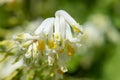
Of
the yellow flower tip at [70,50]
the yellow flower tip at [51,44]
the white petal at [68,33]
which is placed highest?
the white petal at [68,33]

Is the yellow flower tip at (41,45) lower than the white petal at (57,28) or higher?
lower

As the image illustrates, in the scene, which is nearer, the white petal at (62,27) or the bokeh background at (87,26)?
the white petal at (62,27)

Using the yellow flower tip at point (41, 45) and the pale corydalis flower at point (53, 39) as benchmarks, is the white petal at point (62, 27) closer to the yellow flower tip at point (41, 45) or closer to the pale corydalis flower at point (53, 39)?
the pale corydalis flower at point (53, 39)

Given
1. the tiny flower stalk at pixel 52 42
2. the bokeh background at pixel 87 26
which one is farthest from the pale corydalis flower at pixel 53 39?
the bokeh background at pixel 87 26

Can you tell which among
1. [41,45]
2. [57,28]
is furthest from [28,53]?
[57,28]

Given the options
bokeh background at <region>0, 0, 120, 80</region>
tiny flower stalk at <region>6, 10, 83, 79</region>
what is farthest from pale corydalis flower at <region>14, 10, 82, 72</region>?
bokeh background at <region>0, 0, 120, 80</region>

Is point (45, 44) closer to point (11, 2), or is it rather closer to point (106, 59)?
point (11, 2)

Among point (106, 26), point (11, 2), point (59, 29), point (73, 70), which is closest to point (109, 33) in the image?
point (106, 26)

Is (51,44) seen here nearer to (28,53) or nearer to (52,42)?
(52,42)
